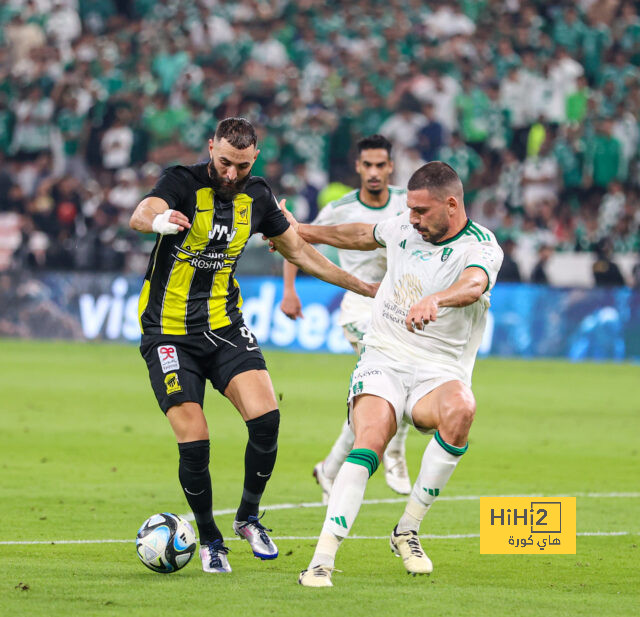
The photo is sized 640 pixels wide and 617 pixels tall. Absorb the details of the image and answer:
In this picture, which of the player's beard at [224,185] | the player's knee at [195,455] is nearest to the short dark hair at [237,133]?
the player's beard at [224,185]

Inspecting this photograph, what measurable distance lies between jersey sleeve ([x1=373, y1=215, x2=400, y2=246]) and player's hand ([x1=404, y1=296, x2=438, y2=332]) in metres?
1.00

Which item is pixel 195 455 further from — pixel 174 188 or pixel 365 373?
pixel 174 188

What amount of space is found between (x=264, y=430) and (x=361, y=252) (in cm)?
351

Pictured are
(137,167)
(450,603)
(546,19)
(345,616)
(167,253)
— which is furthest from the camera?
(546,19)

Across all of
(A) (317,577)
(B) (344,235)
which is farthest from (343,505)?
(B) (344,235)

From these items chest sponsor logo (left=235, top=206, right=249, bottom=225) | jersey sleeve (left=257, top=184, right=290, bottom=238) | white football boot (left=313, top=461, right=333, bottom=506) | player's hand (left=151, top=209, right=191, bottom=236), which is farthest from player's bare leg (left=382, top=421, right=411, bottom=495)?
player's hand (left=151, top=209, right=191, bottom=236)

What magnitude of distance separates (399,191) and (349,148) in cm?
1380

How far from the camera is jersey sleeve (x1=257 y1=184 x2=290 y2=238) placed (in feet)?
24.0

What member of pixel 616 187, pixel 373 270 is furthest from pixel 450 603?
pixel 616 187

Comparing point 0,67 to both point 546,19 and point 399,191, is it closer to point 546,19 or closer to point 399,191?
point 546,19

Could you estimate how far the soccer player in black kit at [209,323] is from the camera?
22.4 ft

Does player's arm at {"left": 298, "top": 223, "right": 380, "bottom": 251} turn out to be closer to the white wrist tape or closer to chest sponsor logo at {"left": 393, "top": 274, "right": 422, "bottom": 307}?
chest sponsor logo at {"left": 393, "top": 274, "right": 422, "bottom": 307}

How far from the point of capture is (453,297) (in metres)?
6.50

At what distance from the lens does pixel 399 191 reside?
34.8 feet
